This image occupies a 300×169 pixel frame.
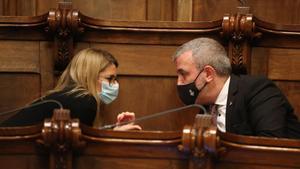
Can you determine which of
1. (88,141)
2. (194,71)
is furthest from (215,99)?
(88,141)

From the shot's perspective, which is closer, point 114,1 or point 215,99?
point 215,99

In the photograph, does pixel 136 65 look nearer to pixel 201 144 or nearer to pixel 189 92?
pixel 189 92

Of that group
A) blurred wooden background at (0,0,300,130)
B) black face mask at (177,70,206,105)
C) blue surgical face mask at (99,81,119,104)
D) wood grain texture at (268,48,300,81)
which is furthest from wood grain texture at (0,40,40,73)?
wood grain texture at (268,48,300,81)

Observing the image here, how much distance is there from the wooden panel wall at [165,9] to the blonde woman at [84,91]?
38 centimetres

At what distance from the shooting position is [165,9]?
1.60 meters

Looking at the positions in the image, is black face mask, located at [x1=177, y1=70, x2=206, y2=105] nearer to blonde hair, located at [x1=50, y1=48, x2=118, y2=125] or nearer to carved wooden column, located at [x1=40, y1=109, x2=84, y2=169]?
blonde hair, located at [x1=50, y1=48, x2=118, y2=125]

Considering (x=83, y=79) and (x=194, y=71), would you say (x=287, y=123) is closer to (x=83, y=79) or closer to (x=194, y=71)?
(x=194, y=71)

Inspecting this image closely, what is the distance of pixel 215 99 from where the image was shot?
117 cm

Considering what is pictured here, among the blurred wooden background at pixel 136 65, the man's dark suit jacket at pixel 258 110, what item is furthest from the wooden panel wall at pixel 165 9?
the man's dark suit jacket at pixel 258 110

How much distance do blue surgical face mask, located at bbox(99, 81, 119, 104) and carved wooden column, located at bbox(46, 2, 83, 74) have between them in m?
0.08

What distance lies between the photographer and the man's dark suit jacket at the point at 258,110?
108 cm

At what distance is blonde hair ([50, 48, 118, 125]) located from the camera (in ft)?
3.89

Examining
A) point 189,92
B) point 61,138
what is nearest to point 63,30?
point 189,92

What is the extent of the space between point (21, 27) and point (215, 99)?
38 centimetres
